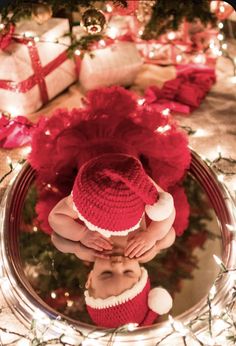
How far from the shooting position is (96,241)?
1.13 m

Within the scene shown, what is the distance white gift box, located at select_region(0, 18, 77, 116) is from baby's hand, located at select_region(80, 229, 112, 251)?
0.47 m

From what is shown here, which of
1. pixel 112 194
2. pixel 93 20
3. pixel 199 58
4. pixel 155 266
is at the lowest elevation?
pixel 155 266

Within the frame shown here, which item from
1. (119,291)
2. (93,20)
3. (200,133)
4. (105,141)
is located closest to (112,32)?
(93,20)

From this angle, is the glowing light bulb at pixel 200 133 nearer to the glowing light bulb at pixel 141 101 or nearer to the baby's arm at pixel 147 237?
the glowing light bulb at pixel 141 101

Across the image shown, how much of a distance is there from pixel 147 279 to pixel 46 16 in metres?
0.65

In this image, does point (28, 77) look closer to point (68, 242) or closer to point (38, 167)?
point (38, 167)

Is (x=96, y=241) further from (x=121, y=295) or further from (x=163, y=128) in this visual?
(x=163, y=128)

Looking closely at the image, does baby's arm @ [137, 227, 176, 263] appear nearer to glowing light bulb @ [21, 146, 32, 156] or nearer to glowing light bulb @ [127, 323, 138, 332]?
glowing light bulb @ [127, 323, 138, 332]

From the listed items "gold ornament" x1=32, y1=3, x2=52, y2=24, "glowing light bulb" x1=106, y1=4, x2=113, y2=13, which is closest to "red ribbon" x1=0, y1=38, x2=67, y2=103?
"gold ornament" x1=32, y1=3, x2=52, y2=24

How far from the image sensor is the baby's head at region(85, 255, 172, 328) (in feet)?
3.41

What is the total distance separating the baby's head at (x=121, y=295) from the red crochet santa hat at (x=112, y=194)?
0.10m

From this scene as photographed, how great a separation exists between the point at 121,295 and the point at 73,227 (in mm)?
173

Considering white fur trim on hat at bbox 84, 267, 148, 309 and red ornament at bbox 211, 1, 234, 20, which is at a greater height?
red ornament at bbox 211, 1, 234, 20

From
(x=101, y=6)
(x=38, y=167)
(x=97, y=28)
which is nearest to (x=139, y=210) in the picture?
(x=38, y=167)
